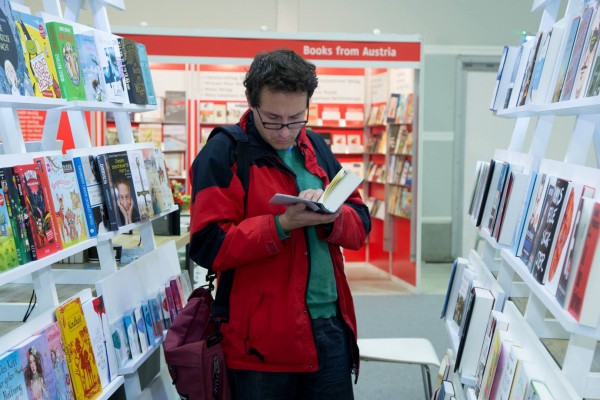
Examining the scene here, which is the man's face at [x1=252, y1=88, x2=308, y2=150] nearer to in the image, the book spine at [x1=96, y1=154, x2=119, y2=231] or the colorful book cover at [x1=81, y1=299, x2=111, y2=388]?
the book spine at [x1=96, y1=154, x2=119, y2=231]

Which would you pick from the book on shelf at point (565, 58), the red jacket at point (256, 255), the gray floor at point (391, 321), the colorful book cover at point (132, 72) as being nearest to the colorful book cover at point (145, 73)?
the colorful book cover at point (132, 72)

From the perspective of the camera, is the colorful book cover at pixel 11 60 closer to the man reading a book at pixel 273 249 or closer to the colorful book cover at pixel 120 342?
the man reading a book at pixel 273 249

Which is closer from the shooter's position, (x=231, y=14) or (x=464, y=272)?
(x=464, y=272)

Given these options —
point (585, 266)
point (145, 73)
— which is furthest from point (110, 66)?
point (585, 266)

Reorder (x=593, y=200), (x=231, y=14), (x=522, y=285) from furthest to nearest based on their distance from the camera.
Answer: (x=231, y=14) → (x=522, y=285) → (x=593, y=200)

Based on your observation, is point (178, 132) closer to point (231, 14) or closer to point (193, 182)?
point (231, 14)

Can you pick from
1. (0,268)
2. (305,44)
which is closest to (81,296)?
(0,268)

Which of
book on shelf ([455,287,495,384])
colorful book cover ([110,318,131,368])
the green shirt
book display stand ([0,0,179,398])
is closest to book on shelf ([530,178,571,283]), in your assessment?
book on shelf ([455,287,495,384])

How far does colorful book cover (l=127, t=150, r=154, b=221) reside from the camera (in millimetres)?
2758

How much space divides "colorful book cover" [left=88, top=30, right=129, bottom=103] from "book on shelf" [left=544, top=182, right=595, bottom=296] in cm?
172

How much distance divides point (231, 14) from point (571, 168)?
7.32 m

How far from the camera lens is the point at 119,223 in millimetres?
2553

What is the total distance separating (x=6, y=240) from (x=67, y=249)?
0.32m

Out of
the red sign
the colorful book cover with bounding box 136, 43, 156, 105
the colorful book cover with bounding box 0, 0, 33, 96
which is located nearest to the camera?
the colorful book cover with bounding box 0, 0, 33, 96
